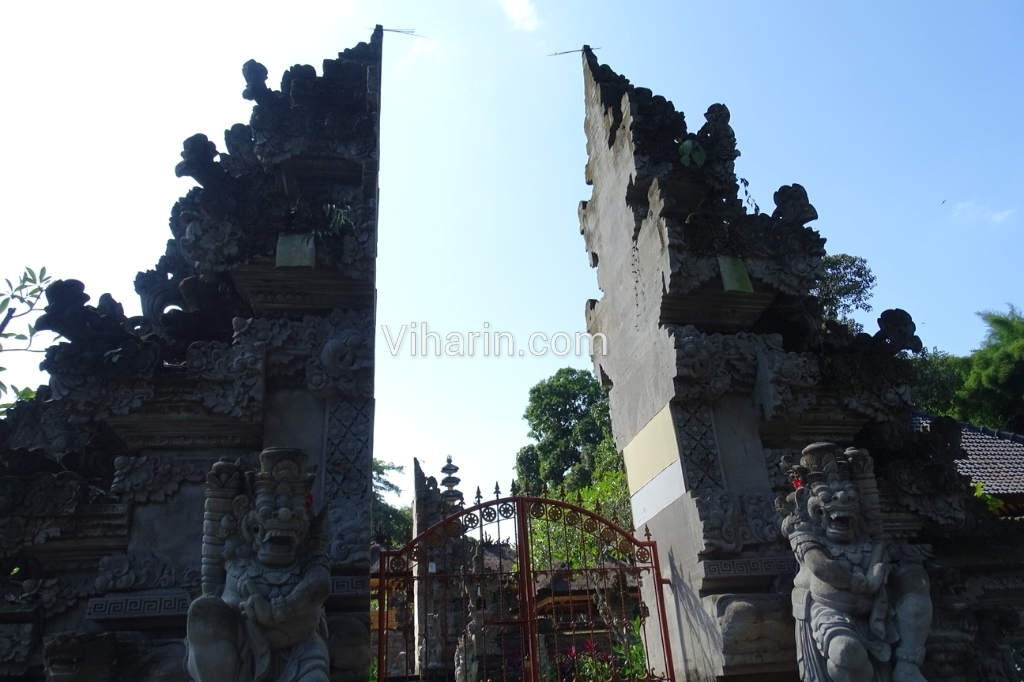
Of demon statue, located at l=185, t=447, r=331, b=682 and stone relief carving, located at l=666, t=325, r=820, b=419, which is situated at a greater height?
stone relief carving, located at l=666, t=325, r=820, b=419

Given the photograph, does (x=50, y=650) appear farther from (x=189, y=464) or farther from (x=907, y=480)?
(x=907, y=480)

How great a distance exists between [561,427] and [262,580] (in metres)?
28.2

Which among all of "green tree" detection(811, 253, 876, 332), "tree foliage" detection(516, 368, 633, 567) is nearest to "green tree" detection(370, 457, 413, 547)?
"tree foliage" detection(516, 368, 633, 567)

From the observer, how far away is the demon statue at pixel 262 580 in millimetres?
3754

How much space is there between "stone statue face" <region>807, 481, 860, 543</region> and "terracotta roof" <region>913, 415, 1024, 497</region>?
31.3 feet

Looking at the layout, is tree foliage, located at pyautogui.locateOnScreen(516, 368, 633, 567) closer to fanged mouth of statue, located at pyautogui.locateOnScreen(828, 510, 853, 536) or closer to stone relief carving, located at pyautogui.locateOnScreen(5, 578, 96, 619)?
fanged mouth of statue, located at pyautogui.locateOnScreen(828, 510, 853, 536)

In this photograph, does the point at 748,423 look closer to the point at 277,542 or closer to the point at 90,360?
the point at 277,542

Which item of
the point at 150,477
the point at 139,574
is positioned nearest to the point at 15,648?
the point at 139,574

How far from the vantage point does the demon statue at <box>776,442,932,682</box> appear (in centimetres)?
442

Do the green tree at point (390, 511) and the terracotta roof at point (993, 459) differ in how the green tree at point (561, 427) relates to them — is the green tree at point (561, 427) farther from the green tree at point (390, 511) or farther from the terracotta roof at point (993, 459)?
the terracotta roof at point (993, 459)

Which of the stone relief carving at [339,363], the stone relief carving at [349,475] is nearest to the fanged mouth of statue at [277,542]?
the stone relief carving at [349,475]

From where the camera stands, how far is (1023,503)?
9.62 metres

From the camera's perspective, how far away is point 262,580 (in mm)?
3914

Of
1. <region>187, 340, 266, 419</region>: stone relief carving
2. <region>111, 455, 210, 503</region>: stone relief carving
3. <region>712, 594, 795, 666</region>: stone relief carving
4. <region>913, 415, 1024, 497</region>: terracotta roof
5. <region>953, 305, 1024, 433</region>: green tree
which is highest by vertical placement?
<region>953, 305, 1024, 433</region>: green tree
